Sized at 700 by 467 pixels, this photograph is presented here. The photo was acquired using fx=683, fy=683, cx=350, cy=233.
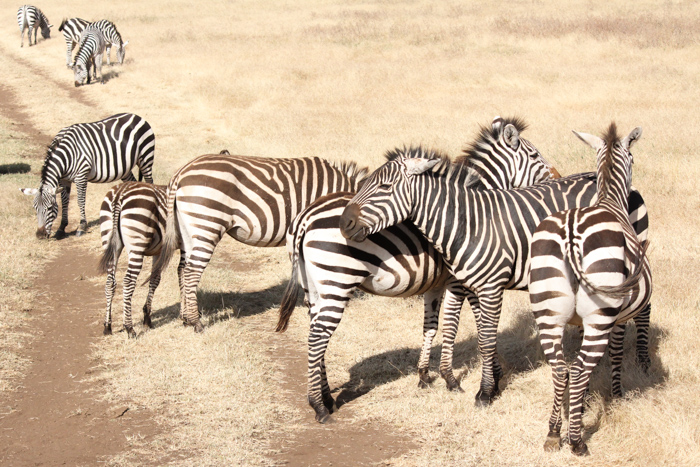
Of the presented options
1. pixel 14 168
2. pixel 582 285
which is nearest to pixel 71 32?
pixel 14 168

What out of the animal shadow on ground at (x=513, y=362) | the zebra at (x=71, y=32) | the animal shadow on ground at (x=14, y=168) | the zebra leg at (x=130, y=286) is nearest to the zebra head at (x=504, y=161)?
the animal shadow on ground at (x=513, y=362)

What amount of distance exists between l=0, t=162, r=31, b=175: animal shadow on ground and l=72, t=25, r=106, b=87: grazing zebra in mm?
9803

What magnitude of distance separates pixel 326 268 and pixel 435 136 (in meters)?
9.53

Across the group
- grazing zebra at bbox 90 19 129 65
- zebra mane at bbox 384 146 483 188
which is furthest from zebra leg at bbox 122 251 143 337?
grazing zebra at bbox 90 19 129 65

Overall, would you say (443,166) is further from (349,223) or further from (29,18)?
(29,18)

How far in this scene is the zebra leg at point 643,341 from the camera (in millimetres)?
6316

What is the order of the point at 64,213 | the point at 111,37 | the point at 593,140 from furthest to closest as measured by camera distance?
the point at 111,37, the point at 64,213, the point at 593,140

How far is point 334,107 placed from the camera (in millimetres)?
18188

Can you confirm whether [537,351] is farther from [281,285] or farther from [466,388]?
[281,285]

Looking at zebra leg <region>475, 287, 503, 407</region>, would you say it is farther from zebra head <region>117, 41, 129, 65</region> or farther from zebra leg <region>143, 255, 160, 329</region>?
zebra head <region>117, 41, 129, 65</region>

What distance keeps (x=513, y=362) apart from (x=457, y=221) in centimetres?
201

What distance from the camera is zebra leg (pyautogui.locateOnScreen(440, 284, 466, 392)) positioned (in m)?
6.36

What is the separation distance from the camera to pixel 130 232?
7.97 metres

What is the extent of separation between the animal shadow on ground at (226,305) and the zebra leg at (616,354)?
4.47 metres
